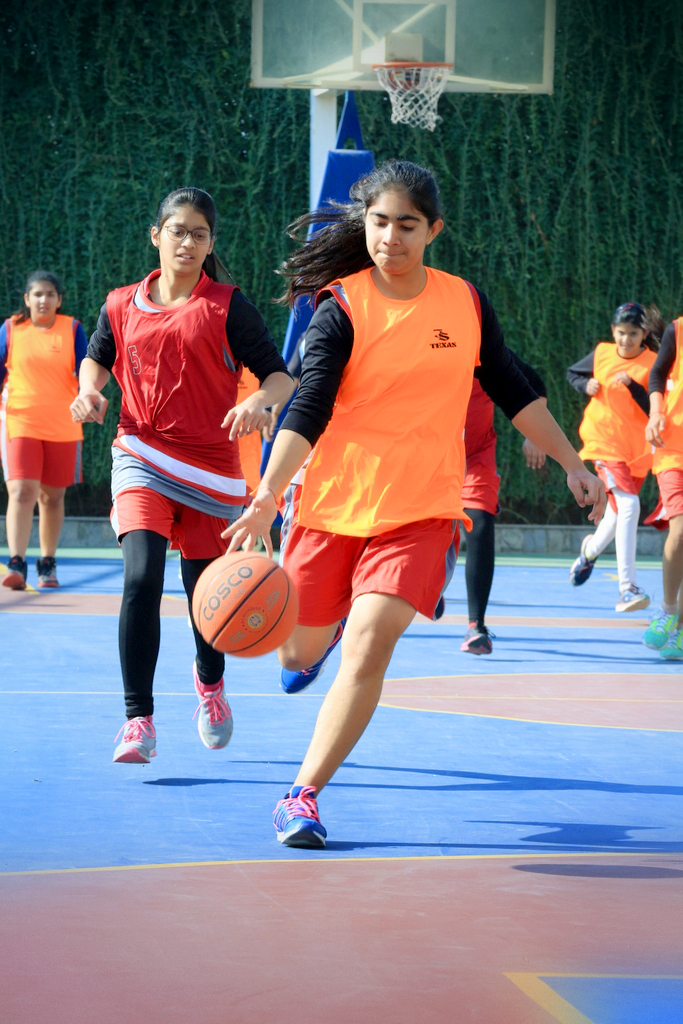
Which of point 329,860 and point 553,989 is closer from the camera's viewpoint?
point 553,989

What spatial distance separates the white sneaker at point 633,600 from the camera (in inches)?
362

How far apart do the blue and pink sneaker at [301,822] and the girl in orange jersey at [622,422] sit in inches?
234

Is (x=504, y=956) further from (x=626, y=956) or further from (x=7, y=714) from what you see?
(x=7, y=714)

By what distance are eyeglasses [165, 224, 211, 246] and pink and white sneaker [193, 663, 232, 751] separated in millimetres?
1492

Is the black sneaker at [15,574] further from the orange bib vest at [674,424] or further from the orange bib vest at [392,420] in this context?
the orange bib vest at [392,420]

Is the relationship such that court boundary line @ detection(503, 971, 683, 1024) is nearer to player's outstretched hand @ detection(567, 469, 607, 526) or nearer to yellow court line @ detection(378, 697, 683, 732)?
player's outstretched hand @ detection(567, 469, 607, 526)

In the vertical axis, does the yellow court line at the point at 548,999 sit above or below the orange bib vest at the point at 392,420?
below

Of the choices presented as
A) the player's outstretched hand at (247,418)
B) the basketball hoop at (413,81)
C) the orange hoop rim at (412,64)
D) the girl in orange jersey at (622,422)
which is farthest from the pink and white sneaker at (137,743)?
the orange hoop rim at (412,64)

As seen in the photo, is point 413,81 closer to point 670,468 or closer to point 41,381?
point 41,381

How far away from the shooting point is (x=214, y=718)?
4848 mm

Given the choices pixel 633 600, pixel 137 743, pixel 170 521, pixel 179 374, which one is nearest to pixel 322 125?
pixel 633 600

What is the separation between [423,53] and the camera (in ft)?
39.3

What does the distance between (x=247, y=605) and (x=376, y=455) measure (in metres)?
0.55

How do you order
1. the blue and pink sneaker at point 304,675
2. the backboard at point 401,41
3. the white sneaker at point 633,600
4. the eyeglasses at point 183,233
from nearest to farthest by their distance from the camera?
the blue and pink sneaker at point 304,675
the eyeglasses at point 183,233
the white sneaker at point 633,600
the backboard at point 401,41
